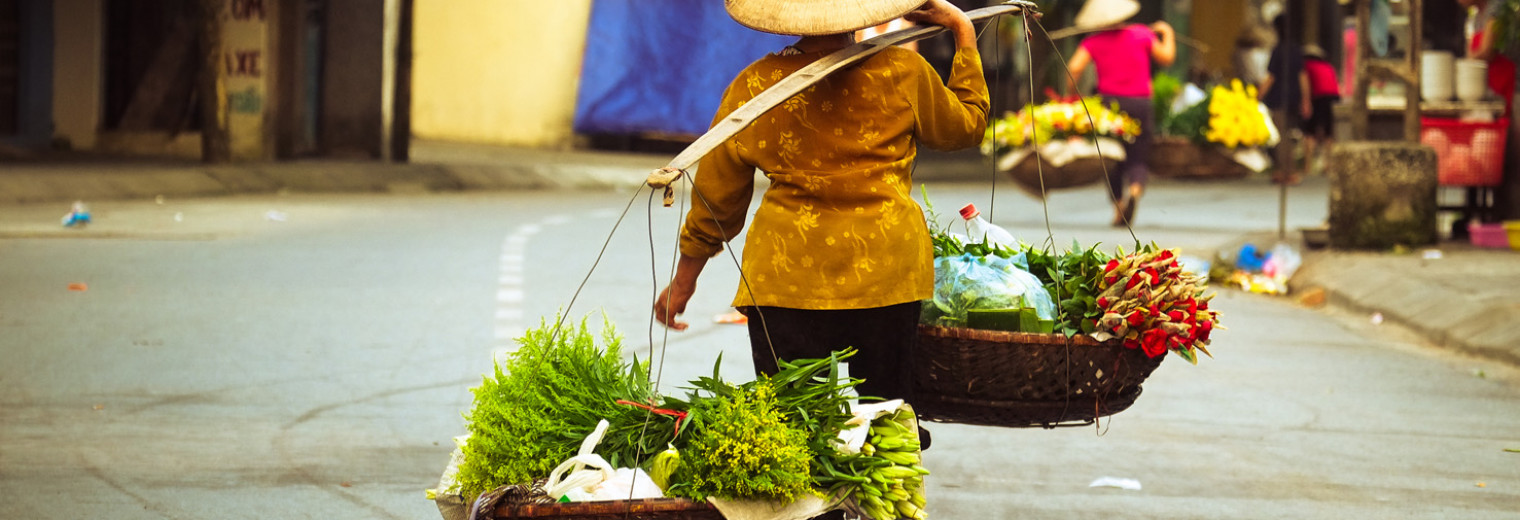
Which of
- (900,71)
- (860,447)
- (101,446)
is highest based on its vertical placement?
(900,71)

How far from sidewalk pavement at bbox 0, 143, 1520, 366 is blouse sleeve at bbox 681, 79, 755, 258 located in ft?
19.8

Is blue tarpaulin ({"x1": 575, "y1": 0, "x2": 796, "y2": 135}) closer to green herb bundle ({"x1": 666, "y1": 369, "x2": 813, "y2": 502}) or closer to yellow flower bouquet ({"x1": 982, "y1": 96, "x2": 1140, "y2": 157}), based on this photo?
yellow flower bouquet ({"x1": 982, "y1": 96, "x2": 1140, "y2": 157})

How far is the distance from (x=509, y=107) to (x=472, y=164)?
623 centimetres

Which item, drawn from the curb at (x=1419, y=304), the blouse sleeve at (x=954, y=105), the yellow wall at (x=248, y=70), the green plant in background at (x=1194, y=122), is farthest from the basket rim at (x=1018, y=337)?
the yellow wall at (x=248, y=70)

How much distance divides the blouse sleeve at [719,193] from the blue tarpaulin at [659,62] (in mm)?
21739

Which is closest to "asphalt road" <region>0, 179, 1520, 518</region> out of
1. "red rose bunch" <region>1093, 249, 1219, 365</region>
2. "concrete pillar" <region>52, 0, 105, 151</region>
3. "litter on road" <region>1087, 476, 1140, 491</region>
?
"litter on road" <region>1087, 476, 1140, 491</region>

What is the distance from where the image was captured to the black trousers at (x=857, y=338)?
4.11m

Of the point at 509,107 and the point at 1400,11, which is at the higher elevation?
the point at 1400,11

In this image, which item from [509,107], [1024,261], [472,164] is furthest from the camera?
[509,107]

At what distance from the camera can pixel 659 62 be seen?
86.7 feet

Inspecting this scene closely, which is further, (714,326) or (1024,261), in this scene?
(714,326)

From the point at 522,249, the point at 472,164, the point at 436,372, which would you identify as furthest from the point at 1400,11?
the point at 436,372

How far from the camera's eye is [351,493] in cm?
568

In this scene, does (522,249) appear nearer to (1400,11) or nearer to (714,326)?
(714,326)
